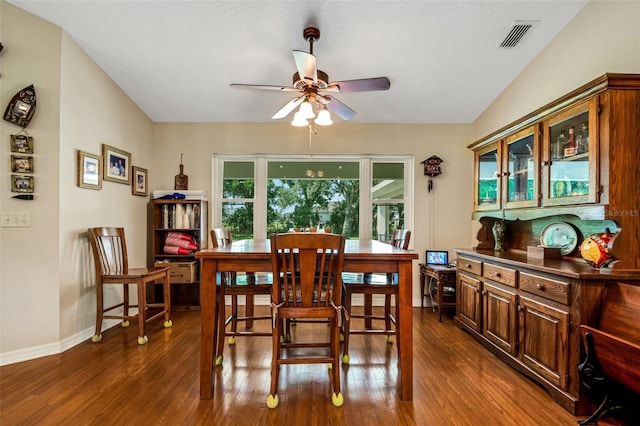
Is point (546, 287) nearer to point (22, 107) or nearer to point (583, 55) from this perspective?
point (583, 55)

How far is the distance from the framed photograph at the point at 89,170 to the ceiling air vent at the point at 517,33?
4.04 meters

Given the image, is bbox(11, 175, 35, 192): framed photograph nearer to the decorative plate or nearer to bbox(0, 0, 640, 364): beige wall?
bbox(0, 0, 640, 364): beige wall

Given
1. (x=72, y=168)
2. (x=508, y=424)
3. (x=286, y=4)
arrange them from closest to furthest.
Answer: (x=508, y=424) → (x=286, y=4) → (x=72, y=168)

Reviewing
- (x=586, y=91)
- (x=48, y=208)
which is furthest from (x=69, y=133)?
(x=586, y=91)

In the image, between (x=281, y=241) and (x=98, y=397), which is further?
(x=98, y=397)

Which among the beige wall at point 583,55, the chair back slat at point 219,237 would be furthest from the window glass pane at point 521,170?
the chair back slat at point 219,237

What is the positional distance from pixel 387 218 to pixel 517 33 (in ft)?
8.15

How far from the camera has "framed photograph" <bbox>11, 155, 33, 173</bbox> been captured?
245 cm

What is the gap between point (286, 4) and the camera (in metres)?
2.36

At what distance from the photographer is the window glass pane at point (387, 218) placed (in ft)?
14.2

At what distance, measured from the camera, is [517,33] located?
2631 millimetres

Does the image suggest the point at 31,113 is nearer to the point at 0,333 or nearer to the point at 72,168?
the point at 72,168

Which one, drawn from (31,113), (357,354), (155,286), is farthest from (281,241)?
(155,286)

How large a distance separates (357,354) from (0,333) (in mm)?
2887
